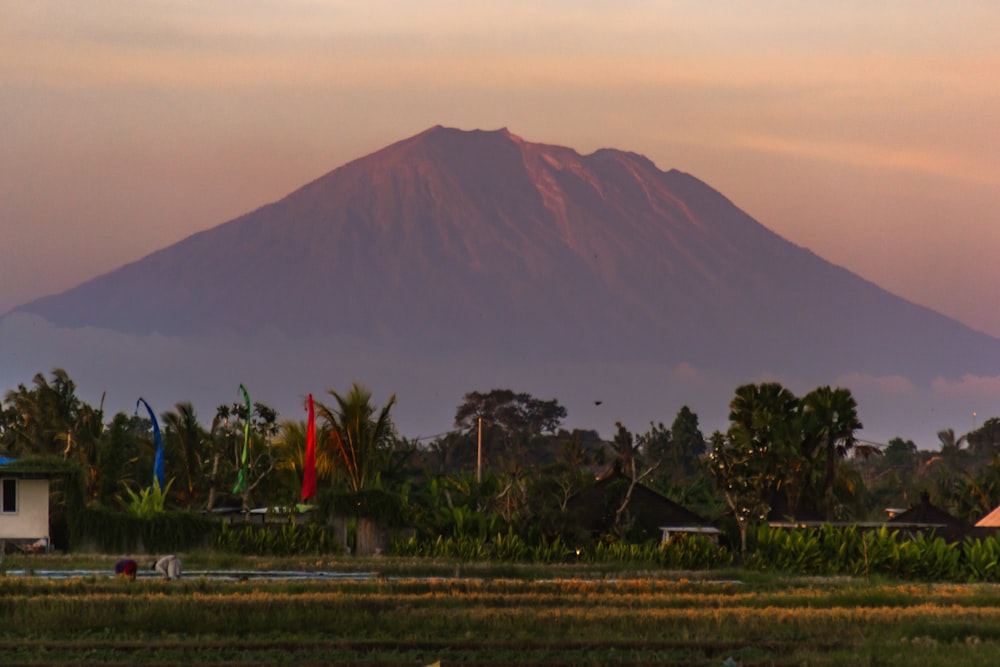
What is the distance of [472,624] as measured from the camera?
2530 centimetres

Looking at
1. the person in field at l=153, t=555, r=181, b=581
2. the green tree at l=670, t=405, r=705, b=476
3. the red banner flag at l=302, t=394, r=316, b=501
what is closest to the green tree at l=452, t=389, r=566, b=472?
the green tree at l=670, t=405, r=705, b=476

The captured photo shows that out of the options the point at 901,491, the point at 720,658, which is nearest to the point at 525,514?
the point at 720,658

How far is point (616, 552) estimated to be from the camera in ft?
144

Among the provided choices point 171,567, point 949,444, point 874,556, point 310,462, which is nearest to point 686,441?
point 949,444

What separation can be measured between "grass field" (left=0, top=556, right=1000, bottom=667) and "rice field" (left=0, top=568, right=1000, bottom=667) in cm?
4

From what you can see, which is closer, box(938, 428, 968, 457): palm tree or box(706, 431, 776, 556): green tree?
box(706, 431, 776, 556): green tree

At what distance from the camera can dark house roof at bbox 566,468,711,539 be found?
165 ft

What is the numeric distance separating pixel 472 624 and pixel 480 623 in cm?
14

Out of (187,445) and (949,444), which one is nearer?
(187,445)

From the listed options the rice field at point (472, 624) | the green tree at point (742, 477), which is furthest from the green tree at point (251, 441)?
the rice field at point (472, 624)

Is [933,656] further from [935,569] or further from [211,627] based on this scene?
[935,569]

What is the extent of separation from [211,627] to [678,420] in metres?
101

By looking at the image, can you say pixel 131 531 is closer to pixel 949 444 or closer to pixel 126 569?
pixel 126 569

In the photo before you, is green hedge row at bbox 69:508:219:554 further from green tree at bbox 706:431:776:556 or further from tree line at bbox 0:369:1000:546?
green tree at bbox 706:431:776:556
